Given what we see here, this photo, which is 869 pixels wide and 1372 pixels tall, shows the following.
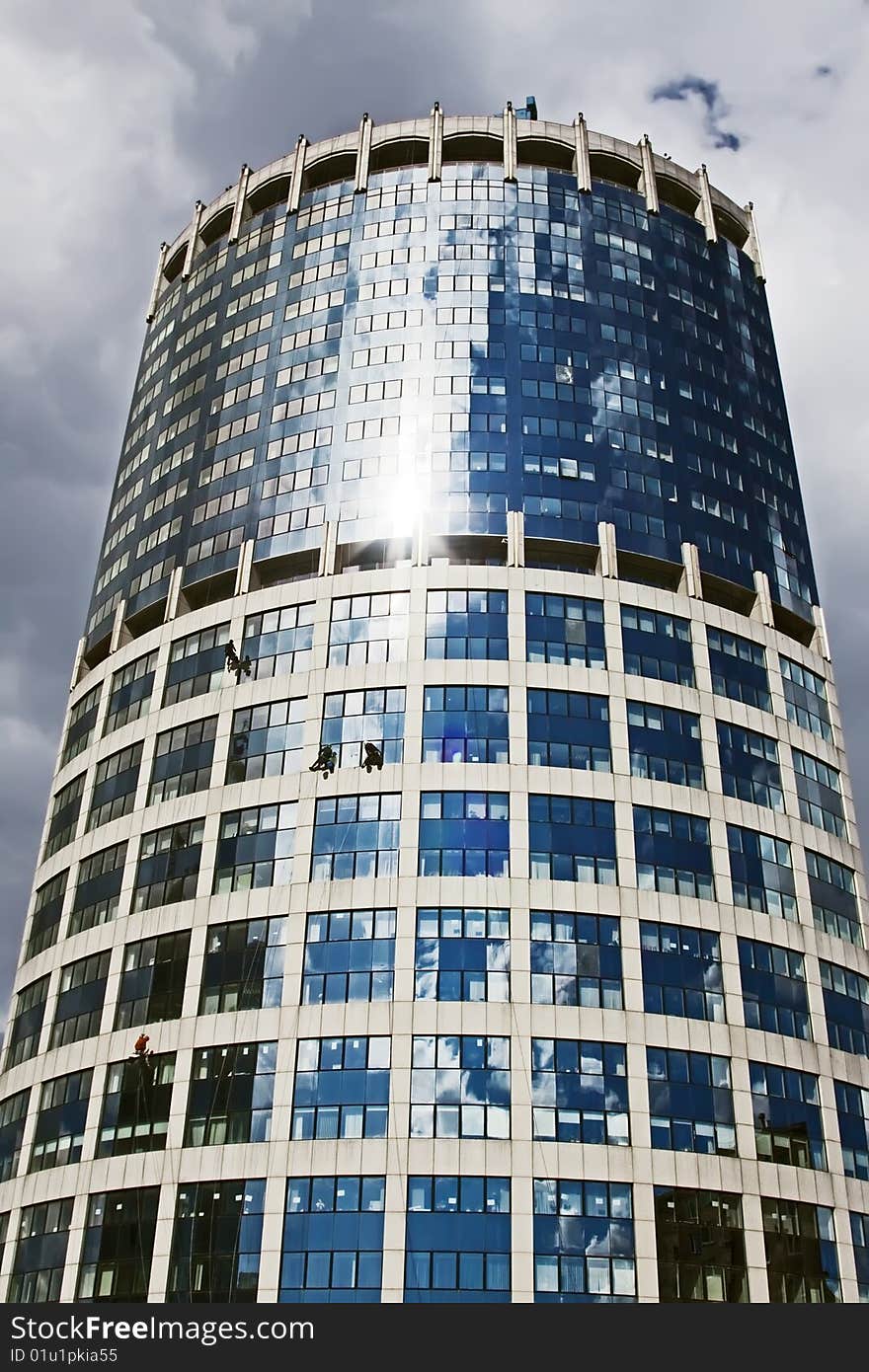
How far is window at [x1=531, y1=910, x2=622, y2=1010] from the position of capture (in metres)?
69.6

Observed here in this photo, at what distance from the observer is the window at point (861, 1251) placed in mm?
68750

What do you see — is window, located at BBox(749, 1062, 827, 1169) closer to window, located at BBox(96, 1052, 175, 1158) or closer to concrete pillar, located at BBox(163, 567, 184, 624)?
window, located at BBox(96, 1052, 175, 1158)

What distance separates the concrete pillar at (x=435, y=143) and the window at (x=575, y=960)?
62.2 metres

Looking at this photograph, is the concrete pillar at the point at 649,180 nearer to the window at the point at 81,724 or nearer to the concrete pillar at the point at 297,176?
the concrete pillar at the point at 297,176

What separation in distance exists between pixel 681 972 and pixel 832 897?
15.6 meters

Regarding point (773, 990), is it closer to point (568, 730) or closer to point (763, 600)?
point (568, 730)

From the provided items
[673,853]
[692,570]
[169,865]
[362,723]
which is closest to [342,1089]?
[169,865]

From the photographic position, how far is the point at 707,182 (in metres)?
110

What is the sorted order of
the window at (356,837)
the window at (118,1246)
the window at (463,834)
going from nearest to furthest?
the window at (118,1246) < the window at (463,834) < the window at (356,837)

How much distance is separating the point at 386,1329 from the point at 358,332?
A: 70.5 m

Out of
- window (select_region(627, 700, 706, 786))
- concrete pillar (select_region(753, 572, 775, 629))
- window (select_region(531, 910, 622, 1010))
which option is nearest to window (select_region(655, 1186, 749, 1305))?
window (select_region(531, 910, 622, 1010))

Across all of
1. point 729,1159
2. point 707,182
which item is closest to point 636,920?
point 729,1159

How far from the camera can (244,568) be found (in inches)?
3433

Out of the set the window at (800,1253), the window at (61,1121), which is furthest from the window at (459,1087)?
the window at (61,1121)
